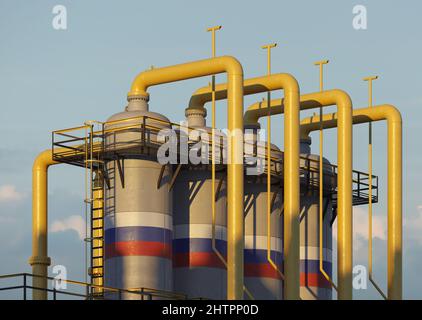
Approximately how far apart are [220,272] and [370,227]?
8.22 m

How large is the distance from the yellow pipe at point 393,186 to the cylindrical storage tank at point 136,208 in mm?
11530

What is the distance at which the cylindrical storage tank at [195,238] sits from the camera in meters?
57.1

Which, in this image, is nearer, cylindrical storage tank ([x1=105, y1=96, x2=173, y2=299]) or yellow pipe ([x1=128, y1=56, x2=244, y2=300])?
yellow pipe ([x1=128, y1=56, x2=244, y2=300])

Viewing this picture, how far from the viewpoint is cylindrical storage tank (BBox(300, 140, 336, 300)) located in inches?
2542

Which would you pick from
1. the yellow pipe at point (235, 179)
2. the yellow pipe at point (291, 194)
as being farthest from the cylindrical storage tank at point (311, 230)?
the yellow pipe at point (235, 179)

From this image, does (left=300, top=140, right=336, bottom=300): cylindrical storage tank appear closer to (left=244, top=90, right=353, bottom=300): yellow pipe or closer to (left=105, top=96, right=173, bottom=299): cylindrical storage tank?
(left=244, top=90, right=353, bottom=300): yellow pipe

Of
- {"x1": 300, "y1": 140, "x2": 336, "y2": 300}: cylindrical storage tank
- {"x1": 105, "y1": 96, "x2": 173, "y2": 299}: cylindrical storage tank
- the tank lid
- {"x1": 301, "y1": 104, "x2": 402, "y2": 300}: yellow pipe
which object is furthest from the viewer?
{"x1": 300, "y1": 140, "x2": 336, "y2": 300}: cylindrical storage tank

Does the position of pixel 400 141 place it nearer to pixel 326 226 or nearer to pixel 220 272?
pixel 326 226

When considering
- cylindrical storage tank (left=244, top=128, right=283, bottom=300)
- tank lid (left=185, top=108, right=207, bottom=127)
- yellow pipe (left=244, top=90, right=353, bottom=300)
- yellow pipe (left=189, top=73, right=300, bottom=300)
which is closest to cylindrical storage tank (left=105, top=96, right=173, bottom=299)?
tank lid (left=185, top=108, right=207, bottom=127)

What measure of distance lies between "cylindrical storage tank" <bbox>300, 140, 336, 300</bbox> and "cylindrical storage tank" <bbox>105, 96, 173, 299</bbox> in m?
10.4

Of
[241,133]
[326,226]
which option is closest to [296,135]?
[241,133]

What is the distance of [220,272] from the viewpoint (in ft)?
189

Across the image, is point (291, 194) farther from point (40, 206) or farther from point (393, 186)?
point (40, 206)
